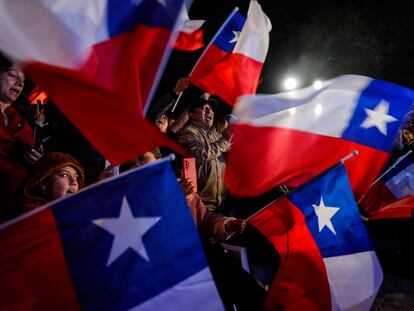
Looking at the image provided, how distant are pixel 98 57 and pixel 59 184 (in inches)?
37.5

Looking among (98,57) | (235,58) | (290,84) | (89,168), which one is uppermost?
(98,57)

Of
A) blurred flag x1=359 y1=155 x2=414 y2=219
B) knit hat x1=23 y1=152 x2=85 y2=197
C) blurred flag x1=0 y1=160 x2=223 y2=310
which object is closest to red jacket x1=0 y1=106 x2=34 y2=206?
knit hat x1=23 y1=152 x2=85 y2=197

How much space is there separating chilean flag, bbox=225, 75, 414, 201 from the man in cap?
1.36 meters

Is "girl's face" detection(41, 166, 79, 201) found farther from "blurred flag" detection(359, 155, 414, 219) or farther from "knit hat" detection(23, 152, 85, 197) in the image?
"blurred flag" detection(359, 155, 414, 219)

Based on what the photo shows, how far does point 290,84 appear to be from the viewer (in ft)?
38.3

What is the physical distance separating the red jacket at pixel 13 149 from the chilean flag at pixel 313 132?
1745 millimetres

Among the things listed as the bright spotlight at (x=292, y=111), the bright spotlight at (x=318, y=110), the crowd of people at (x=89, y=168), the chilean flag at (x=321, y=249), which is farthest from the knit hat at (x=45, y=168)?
the bright spotlight at (x=318, y=110)

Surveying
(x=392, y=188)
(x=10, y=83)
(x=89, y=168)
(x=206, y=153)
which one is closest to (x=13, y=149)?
(x=10, y=83)

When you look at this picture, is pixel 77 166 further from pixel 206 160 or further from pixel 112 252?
pixel 206 160

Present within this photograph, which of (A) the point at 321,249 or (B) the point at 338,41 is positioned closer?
(A) the point at 321,249

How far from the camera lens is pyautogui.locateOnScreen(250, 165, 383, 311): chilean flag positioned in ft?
9.09

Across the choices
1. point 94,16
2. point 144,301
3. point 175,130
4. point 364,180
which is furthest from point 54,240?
point 175,130

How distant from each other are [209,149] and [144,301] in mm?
2411

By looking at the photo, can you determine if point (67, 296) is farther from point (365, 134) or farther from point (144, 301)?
point (365, 134)
